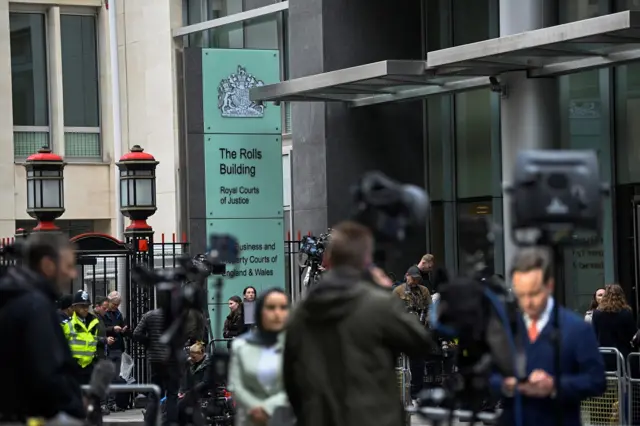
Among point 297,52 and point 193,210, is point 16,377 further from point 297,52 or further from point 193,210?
point 297,52

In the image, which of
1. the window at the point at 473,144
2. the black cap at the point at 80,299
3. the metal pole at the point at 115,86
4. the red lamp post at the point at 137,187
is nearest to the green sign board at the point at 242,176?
the red lamp post at the point at 137,187

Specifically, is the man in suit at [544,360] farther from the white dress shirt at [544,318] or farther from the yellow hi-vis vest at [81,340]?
the yellow hi-vis vest at [81,340]

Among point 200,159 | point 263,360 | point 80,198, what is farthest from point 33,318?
point 80,198

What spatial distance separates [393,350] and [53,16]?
33.7m

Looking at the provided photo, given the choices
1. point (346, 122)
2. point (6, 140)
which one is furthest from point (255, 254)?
point (6, 140)

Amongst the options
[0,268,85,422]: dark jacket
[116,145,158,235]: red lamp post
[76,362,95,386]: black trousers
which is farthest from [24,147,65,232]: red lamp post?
[0,268,85,422]: dark jacket

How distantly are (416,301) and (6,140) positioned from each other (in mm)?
21576

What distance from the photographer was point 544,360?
347 inches

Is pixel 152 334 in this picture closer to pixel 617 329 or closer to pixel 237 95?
pixel 237 95

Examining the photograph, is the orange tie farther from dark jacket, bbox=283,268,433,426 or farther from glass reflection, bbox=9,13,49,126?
glass reflection, bbox=9,13,49,126

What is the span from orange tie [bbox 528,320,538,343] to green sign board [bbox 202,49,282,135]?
13136 mm

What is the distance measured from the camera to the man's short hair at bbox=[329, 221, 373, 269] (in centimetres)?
827

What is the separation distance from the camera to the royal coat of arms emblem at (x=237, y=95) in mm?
21922

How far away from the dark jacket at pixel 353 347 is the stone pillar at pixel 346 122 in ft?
62.0
